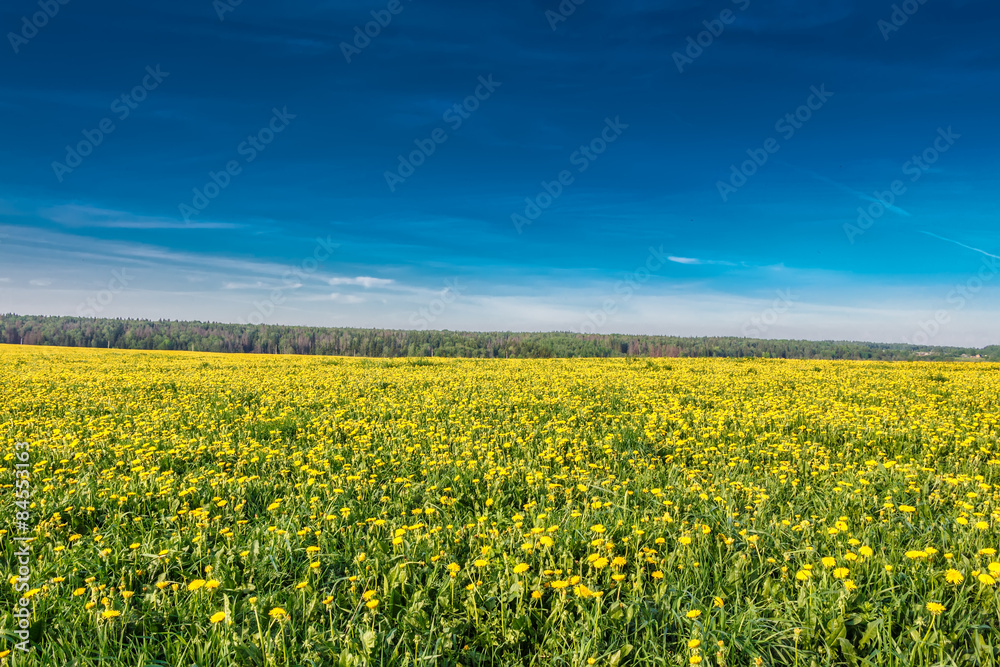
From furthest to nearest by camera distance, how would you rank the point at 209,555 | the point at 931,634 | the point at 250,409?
1. the point at 250,409
2. the point at 209,555
3. the point at 931,634

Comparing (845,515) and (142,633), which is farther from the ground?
(845,515)

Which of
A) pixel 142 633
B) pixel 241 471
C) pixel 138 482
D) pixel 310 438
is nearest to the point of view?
pixel 142 633

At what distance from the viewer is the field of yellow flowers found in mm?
2717

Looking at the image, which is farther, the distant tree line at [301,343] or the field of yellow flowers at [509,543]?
the distant tree line at [301,343]

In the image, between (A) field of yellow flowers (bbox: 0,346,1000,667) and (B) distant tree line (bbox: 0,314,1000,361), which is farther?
(B) distant tree line (bbox: 0,314,1000,361)

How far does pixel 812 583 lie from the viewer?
121 inches

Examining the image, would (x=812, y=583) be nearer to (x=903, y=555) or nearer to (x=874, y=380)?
(x=903, y=555)

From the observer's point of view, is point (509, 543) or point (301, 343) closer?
point (509, 543)

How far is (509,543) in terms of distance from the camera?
3740 millimetres

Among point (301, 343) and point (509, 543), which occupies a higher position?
point (301, 343)

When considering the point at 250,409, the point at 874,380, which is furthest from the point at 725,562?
the point at 874,380

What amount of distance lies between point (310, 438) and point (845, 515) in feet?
22.8

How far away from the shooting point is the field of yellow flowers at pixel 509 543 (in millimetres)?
2717

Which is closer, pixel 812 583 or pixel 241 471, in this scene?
pixel 812 583
